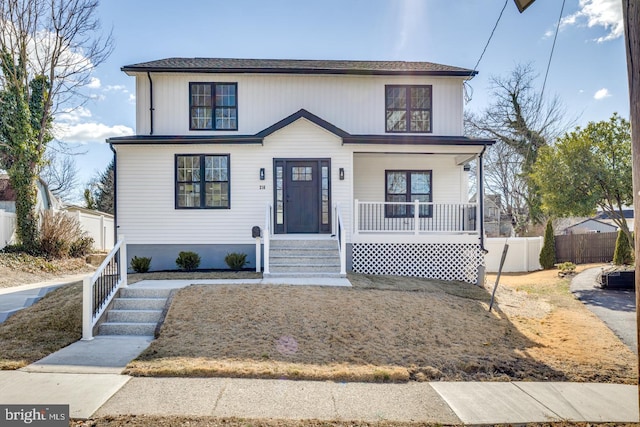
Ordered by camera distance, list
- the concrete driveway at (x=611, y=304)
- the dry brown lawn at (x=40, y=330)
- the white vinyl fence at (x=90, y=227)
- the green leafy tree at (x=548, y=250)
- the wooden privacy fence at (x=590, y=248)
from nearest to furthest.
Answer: the dry brown lawn at (x=40, y=330) < the concrete driveway at (x=611, y=304) < the white vinyl fence at (x=90, y=227) < the wooden privacy fence at (x=590, y=248) < the green leafy tree at (x=548, y=250)

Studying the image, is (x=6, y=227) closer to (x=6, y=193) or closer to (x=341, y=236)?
(x=6, y=193)

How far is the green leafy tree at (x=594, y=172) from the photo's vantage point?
12.8 metres

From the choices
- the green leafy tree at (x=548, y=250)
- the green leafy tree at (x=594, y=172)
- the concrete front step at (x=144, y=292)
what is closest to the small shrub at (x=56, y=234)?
the concrete front step at (x=144, y=292)

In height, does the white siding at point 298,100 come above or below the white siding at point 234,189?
above

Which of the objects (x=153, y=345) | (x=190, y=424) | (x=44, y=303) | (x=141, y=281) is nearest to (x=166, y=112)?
(x=141, y=281)

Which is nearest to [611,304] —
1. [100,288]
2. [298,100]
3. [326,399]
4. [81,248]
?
[326,399]

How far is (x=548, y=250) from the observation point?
1834 centimetres

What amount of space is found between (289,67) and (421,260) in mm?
7546

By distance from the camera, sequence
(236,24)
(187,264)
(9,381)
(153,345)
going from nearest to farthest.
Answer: (9,381) → (153,345) → (187,264) → (236,24)

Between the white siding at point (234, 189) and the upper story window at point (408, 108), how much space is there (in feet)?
8.84

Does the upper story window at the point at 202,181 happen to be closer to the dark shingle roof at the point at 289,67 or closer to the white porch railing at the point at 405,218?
the dark shingle roof at the point at 289,67

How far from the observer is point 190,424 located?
3.83 meters

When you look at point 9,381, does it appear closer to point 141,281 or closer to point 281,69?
point 141,281

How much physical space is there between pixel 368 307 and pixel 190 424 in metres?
4.41
